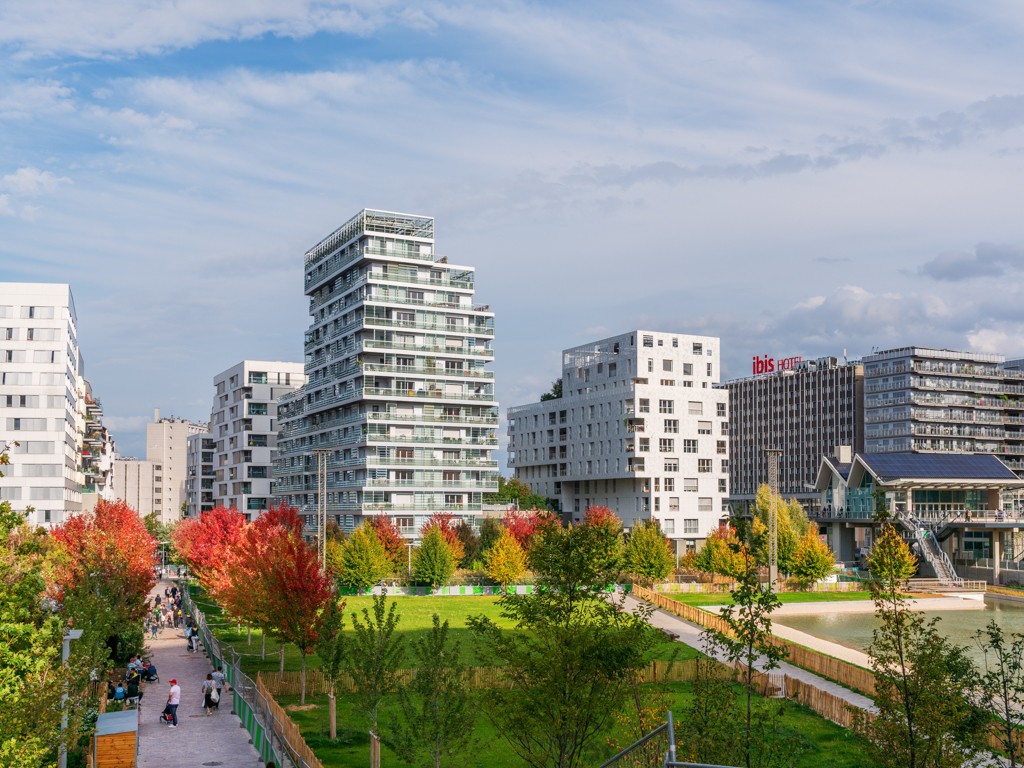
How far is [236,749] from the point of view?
116 feet

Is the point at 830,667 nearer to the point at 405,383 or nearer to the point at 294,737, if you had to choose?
the point at 294,737

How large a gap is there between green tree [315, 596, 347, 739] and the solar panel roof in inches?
3317

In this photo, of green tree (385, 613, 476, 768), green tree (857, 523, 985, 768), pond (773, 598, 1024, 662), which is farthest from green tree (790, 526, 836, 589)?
green tree (385, 613, 476, 768)

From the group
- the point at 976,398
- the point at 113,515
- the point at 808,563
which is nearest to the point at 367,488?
the point at 113,515

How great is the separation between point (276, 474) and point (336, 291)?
29.5 m

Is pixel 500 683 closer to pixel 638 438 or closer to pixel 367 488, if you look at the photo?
pixel 367 488

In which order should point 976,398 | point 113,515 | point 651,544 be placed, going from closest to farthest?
point 113,515 < point 651,544 < point 976,398

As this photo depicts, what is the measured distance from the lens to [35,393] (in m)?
103

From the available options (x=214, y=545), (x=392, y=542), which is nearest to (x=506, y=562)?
(x=392, y=542)

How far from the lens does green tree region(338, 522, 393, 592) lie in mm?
86938

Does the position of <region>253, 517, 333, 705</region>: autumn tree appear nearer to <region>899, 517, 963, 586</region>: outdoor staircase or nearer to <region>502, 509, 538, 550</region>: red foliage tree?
<region>502, 509, 538, 550</region>: red foliage tree

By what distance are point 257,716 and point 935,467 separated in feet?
313

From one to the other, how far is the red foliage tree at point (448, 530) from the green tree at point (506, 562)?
165 inches

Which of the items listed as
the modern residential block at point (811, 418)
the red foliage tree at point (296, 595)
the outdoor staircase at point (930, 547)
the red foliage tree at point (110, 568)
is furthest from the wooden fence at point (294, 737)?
the modern residential block at point (811, 418)
